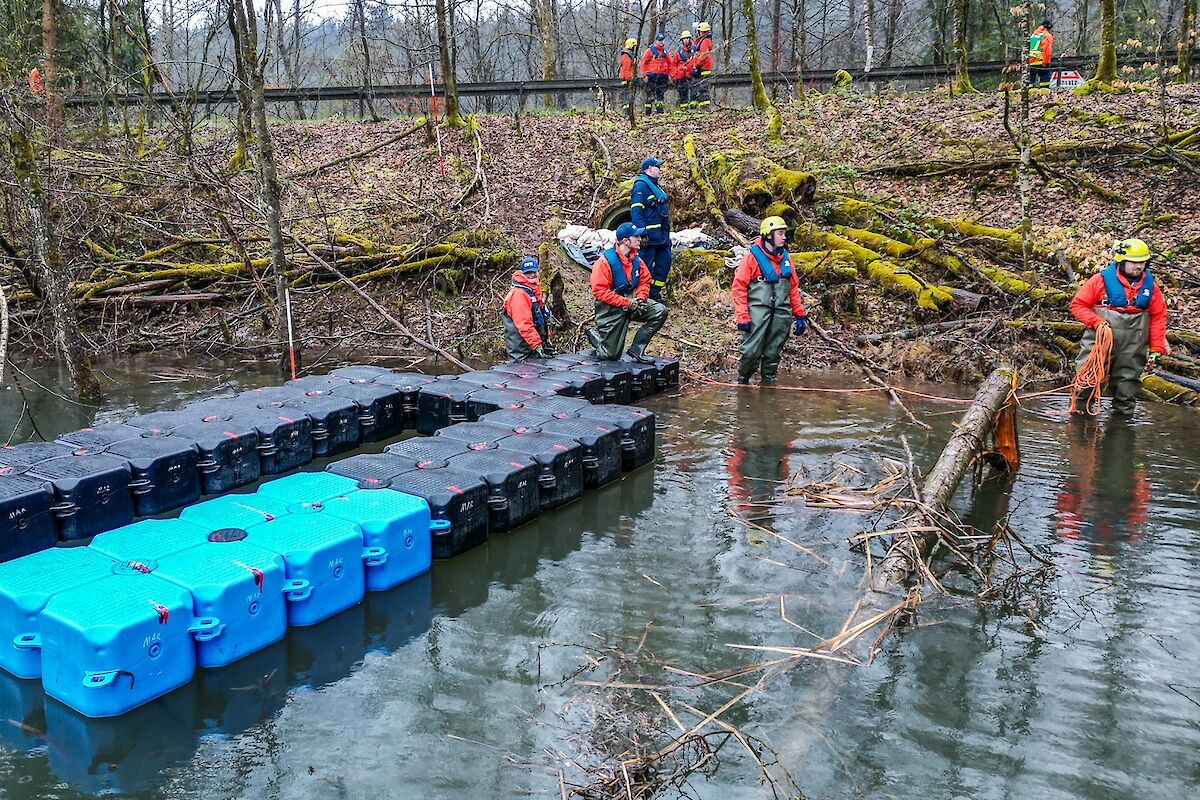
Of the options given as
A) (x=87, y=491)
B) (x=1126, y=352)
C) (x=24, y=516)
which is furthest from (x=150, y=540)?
(x=1126, y=352)

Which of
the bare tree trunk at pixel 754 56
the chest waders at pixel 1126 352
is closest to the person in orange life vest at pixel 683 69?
the bare tree trunk at pixel 754 56

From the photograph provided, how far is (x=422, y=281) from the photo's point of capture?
1603 centimetres

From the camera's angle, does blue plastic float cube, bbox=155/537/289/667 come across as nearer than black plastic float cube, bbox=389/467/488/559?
Yes

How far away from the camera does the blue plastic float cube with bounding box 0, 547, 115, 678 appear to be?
4.91 meters

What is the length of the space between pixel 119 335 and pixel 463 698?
40.8 ft

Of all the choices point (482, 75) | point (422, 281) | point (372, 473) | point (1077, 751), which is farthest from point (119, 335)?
point (482, 75)

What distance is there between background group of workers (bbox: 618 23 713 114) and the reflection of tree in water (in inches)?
597

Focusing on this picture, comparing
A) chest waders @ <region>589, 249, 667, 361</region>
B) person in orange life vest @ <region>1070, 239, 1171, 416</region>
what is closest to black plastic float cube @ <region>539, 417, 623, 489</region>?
chest waders @ <region>589, 249, 667, 361</region>

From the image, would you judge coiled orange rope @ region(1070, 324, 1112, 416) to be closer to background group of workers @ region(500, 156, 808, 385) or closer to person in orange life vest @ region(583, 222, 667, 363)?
background group of workers @ region(500, 156, 808, 385)

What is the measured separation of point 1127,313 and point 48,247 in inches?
484

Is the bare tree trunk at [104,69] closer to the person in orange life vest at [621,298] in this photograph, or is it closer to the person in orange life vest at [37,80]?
the person in orange life vest at [37,80]

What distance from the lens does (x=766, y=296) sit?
11.7 metres

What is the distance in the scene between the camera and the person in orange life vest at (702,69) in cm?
2247

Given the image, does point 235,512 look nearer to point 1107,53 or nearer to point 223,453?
point 223,453
